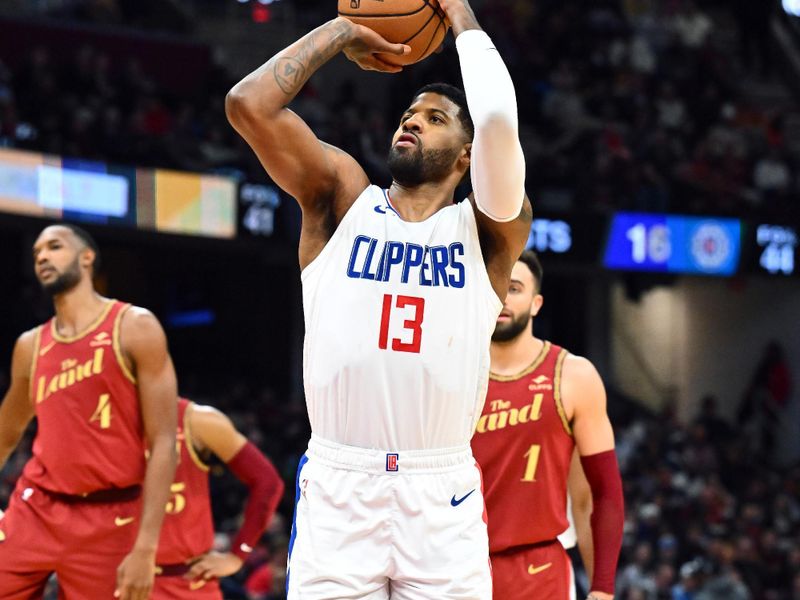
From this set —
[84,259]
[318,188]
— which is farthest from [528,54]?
[318,188]

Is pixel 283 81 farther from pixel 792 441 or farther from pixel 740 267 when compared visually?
pixel 792 441

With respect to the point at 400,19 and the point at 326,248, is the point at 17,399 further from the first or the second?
the point at 400,19

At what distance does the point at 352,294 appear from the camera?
3.83 metres

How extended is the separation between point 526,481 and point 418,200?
1.51 metres

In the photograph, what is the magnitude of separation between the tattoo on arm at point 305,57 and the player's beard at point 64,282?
82.6 inches

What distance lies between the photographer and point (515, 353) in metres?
5.30

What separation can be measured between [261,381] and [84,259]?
43.8 feet

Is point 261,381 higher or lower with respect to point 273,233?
lower

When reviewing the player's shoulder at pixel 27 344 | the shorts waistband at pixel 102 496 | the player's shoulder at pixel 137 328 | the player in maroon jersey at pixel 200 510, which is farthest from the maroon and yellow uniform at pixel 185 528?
the player's shoulder at pixel 27 344

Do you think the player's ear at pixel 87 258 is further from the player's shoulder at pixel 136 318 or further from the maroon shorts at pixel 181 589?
the maroon shorts at pixel 181 589

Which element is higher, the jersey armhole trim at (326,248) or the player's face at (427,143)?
the player's face at (427,143)

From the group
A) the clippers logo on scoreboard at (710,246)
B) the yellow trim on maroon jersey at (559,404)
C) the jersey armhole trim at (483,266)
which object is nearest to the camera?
the jersey armhole trim at (483,266)

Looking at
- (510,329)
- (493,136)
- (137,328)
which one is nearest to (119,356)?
(137,328)

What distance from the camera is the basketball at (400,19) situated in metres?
3.92
